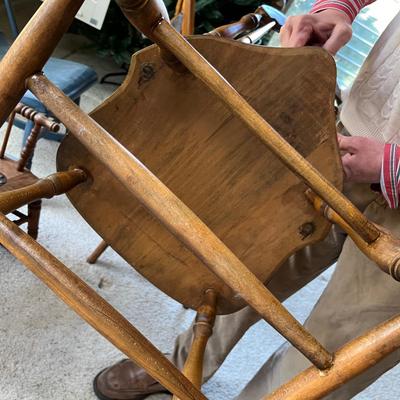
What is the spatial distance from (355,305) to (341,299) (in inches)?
1.1

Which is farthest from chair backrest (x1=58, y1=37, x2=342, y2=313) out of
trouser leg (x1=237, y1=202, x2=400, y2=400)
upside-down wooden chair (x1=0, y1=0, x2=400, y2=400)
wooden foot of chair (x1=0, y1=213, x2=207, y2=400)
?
wooden foot of chair (x1=0, y1=213, x2=207, y2=400)

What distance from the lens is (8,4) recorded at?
1.66m

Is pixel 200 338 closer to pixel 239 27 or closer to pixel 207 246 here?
pixel 207 246

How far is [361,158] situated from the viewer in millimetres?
694

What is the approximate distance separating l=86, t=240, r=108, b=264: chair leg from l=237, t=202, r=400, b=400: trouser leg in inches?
27.9

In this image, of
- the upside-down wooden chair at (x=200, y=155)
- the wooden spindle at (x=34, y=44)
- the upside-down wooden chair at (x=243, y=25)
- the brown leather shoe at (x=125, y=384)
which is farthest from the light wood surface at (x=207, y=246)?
the brown leather shoe at (x=125, y=384)

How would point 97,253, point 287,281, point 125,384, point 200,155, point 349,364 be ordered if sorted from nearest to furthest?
point 349,364 → point 200,155 → point 287,281 → point 125,384 → point 97,253

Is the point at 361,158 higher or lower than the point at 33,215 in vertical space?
higher

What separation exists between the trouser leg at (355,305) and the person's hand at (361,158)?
0.08m

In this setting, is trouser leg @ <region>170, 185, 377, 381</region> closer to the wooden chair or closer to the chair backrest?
the chair backrest

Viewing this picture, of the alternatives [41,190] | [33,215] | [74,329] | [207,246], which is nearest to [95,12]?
[33,215]

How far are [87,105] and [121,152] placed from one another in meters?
1.75

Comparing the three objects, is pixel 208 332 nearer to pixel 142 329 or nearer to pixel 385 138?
pixel 385 138

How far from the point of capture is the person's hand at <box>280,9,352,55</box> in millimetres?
762
